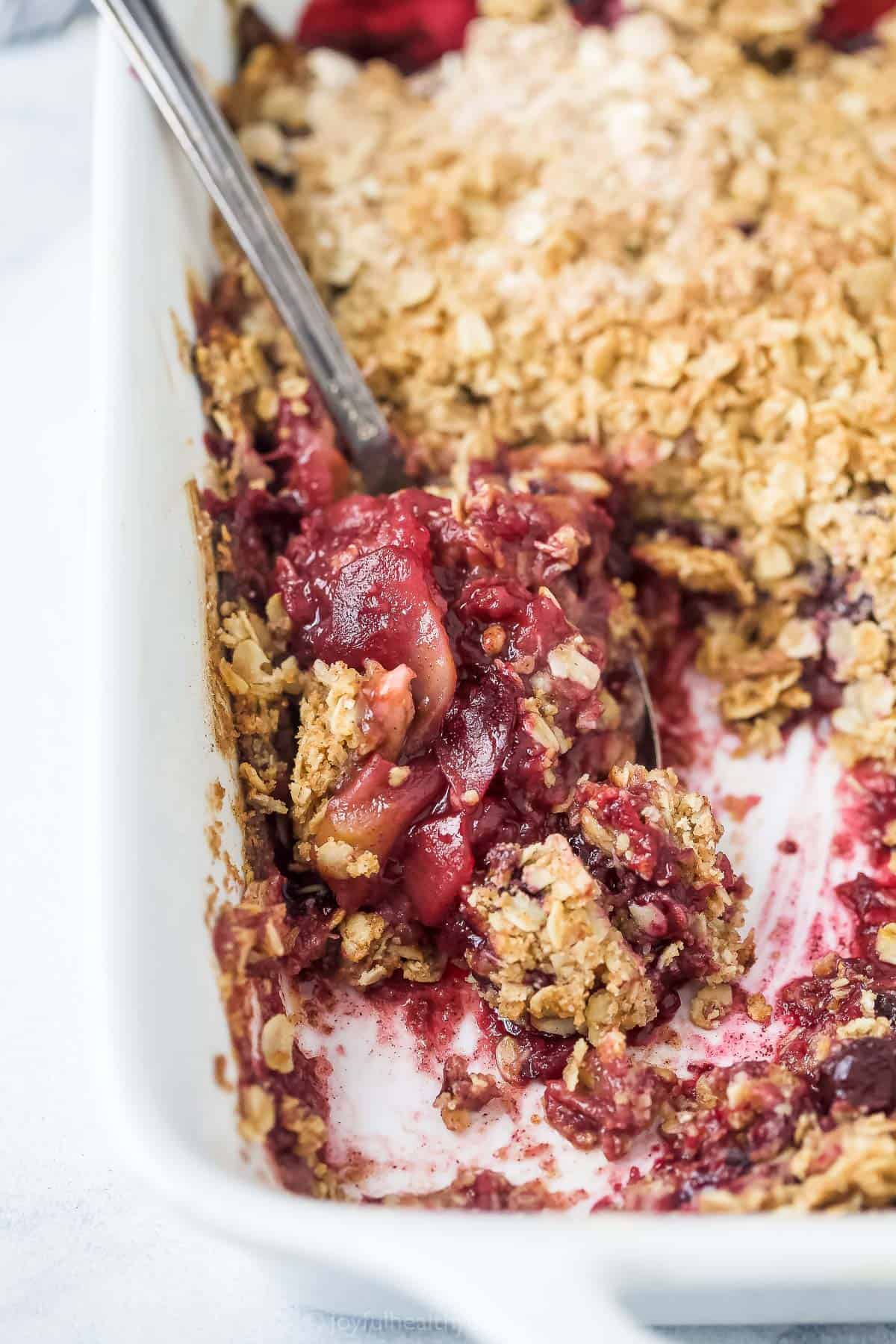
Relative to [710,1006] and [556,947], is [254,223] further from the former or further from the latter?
[710,1006]

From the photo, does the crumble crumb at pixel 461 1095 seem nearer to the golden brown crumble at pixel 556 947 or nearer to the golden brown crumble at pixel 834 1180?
the golden brown crumble at pixel 556 947

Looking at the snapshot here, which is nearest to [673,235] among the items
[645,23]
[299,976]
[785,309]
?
[785,309]

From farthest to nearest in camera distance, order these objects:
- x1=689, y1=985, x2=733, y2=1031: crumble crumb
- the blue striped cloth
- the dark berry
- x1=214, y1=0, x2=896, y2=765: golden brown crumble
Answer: the blue striped cloth → x1=214, y1=0, x2=896, y2=765: golden brown crumble → x1=689, y1=985, x2=733, y2=1031: crumble crumb → the dark berry


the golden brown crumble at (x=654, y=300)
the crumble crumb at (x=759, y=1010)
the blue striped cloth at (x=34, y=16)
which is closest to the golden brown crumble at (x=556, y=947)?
the crumble crumb at (x=759, y=1010)

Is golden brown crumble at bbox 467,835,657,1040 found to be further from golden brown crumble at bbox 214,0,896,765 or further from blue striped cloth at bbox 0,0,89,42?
blue striped cloth at bbox 0,0,89,42

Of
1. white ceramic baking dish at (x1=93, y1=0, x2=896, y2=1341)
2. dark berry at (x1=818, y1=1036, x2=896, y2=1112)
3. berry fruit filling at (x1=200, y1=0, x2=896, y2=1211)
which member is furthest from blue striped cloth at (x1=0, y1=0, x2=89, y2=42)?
dark berry at (x1=818, y1=1036, x2=896, y2=1112)

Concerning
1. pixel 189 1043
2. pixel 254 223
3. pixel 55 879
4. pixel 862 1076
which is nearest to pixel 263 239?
pixel 254 223

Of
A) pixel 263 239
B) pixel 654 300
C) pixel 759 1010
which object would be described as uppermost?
pixel 263 239
